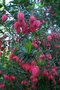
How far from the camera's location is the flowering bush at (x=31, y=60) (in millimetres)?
3561

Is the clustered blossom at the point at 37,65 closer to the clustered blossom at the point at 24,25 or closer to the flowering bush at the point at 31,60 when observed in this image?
the flowering bush at the point at 31,60

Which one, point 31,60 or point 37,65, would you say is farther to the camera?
point 37,65

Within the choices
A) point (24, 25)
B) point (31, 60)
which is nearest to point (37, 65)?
point (31, 60)

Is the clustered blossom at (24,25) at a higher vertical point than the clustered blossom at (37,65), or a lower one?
higher

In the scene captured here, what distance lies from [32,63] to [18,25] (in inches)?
22.6

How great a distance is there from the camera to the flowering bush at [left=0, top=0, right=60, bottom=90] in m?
3.56

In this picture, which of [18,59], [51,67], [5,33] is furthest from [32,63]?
[5,33]

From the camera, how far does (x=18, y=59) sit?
3.63 metres

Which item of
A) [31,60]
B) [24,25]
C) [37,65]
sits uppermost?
[24,25]

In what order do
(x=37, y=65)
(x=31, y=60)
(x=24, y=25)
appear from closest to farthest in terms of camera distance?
(x=24, y=25) → (x=31, y=60) → (x=37, y=65)

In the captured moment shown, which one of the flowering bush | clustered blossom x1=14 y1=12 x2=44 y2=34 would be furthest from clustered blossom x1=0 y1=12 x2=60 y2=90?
clustered blossom x1=14 y1=12 x2=44 y2=34

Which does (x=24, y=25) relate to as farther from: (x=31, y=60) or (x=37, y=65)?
(x=37, y=65)

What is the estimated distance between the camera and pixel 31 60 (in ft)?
11.4

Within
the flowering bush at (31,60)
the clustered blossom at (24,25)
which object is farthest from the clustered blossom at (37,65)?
the clustered blossom at (24,25)
